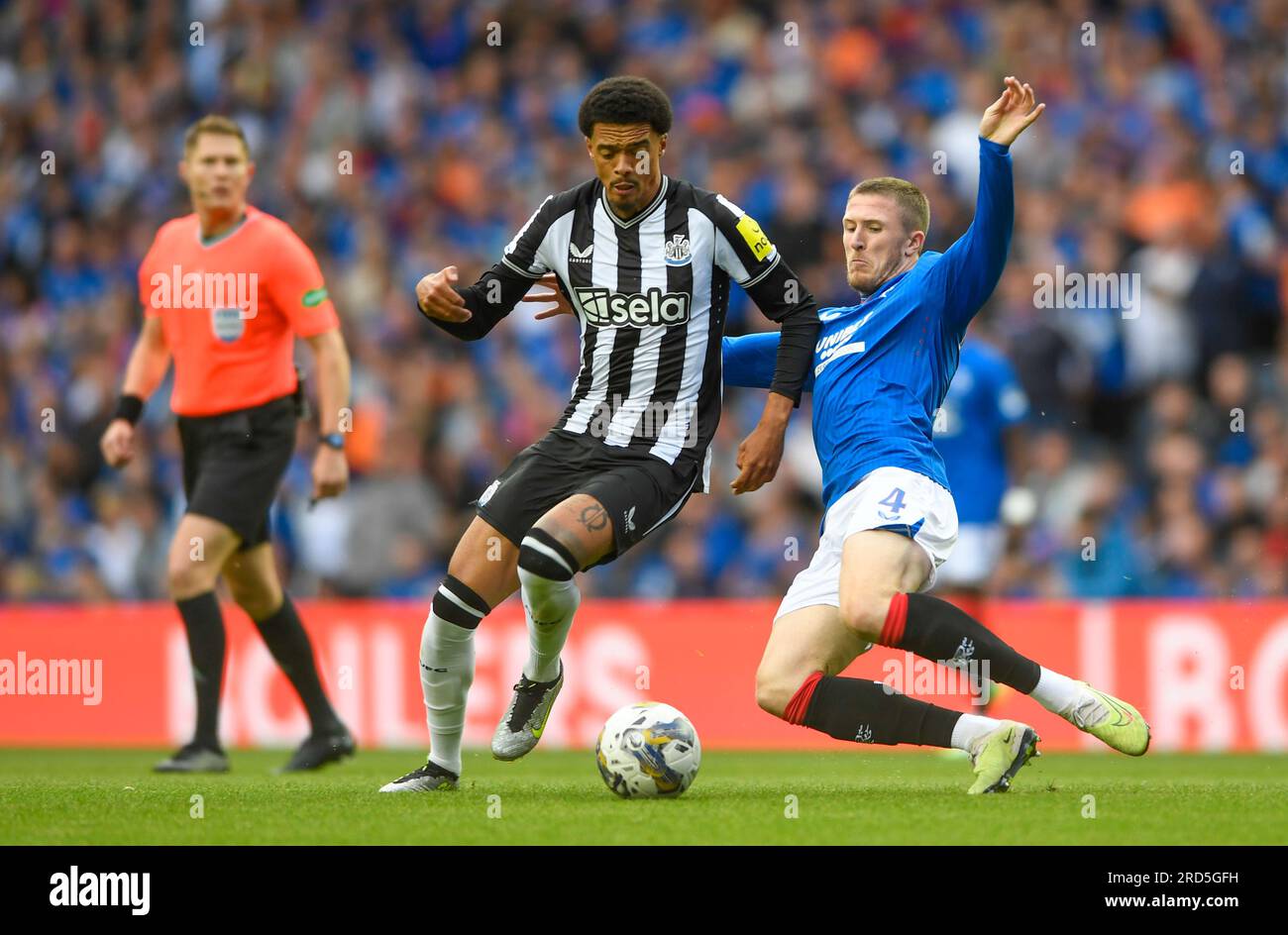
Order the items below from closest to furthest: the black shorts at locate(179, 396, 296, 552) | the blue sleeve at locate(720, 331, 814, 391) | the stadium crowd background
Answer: the blue sleeve at locate(720, 331, 814, 391)
the black shorts at locate(179, 396, 296, 552)
the stadium crowd background

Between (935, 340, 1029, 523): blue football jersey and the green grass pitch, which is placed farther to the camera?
(935, 340, 1029, 523): blue football jersey

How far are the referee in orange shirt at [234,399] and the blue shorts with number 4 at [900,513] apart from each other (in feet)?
8.04

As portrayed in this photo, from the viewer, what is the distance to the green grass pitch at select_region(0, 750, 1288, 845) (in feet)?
15.5

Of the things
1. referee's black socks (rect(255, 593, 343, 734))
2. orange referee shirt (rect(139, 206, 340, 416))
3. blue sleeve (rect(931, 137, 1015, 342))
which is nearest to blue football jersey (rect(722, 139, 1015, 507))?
blue sleeve (rect(931, 137, 1015, 342))

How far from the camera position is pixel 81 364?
14.6 metres

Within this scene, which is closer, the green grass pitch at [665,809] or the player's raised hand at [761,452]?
the green grass pitch at [665,809]

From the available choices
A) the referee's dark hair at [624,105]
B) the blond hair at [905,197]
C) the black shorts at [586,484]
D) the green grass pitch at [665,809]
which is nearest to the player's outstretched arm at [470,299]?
the black shorts at [586,484]

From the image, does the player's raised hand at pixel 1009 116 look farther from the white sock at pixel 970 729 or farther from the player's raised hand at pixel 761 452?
the white sock at pixel 970 729

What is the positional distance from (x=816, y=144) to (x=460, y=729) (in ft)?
27.3

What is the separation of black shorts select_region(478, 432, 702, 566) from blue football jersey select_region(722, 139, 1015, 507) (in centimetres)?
53

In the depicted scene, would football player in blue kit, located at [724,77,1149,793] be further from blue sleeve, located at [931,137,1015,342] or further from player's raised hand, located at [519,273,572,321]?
player's raised hand, located at [519,273,572,321]

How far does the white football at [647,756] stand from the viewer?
582cm

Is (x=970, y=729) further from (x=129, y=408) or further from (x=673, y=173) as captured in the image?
(x=673, y=173)

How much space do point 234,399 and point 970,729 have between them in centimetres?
367
